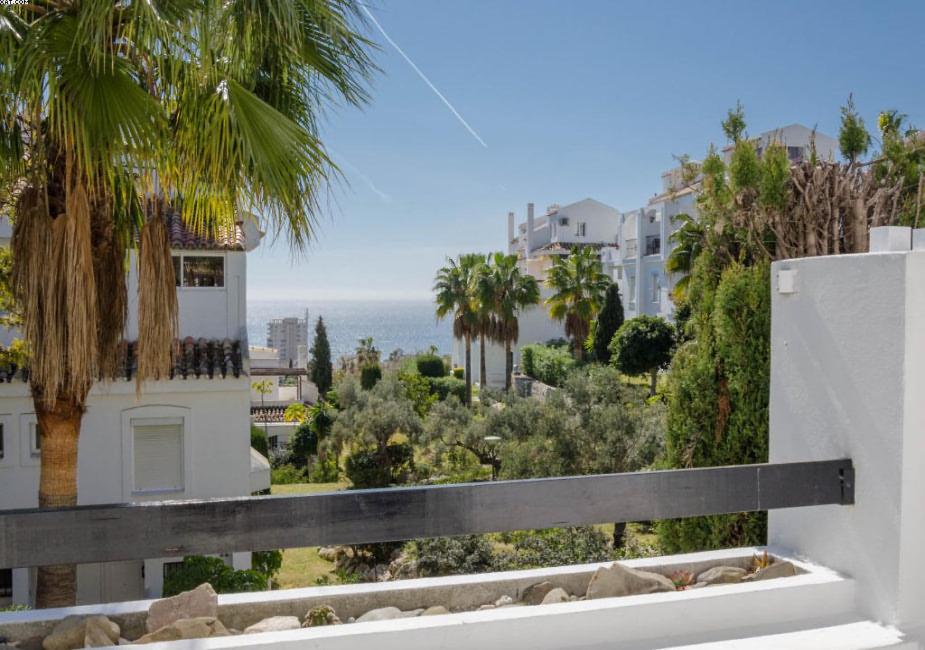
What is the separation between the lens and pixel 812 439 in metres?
2.96

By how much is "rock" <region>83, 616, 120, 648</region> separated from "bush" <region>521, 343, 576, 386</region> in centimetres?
3296

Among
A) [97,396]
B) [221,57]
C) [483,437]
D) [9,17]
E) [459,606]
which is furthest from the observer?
[483,437]

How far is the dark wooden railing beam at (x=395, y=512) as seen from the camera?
223 centimetres

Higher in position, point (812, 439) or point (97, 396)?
point (812, 439)

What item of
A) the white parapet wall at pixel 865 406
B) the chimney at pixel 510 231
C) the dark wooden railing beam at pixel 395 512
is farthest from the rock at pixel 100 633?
the chimney at pixel 510 231

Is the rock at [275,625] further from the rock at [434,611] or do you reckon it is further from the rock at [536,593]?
the rock at [536,593]

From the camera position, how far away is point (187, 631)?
2418 mm

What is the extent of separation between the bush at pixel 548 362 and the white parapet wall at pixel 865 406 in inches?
1263

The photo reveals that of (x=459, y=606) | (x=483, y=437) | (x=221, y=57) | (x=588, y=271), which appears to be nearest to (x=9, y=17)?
(x=221, y=57)

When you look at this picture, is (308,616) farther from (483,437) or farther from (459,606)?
(483,437)

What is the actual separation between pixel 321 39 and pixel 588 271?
31201mm

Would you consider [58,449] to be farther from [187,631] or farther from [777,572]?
[777,572]

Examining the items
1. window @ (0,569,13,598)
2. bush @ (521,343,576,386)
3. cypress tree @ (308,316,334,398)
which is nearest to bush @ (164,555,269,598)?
window @ (0,569,13,598)

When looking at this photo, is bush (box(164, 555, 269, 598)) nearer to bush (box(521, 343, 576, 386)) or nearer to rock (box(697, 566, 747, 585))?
rock (box(697, 566, 747, 585))
